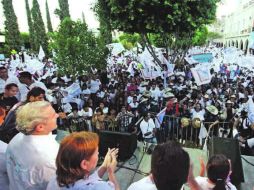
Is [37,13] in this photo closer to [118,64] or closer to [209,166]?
[118,64]

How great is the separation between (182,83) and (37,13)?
3166 cm

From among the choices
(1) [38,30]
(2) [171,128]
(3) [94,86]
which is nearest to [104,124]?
(2) [171,128]

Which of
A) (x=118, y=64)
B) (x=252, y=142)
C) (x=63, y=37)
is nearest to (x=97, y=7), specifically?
(x=63, y=37)

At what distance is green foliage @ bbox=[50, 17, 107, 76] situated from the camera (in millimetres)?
14844

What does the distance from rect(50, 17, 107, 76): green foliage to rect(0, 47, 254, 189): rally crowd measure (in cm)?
73

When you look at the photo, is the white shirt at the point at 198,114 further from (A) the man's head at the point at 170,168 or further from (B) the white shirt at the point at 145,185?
(A) the man's head at the point at 170,168

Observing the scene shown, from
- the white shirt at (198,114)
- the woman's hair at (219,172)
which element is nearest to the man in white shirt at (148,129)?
the white shirt at (198,114)

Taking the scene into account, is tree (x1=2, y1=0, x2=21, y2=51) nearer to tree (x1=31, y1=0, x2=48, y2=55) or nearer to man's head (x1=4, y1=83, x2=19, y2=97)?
tree (x1=31, y1=0, x2=48, y2=55)

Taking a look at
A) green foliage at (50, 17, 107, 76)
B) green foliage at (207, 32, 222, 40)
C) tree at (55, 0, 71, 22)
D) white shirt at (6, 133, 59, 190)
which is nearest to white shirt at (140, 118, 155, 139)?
white shirt at (6, 133, 59, 190)

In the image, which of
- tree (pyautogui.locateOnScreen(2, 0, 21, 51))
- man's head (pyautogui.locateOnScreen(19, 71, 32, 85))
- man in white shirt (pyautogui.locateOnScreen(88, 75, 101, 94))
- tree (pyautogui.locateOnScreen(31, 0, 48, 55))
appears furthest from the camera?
tree (pyautogui.locateOnScreen(31, 0, 48, 55))

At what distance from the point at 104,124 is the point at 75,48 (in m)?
7.52

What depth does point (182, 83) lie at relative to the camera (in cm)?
1466

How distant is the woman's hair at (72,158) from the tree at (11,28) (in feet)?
122

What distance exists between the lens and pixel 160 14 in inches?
456
